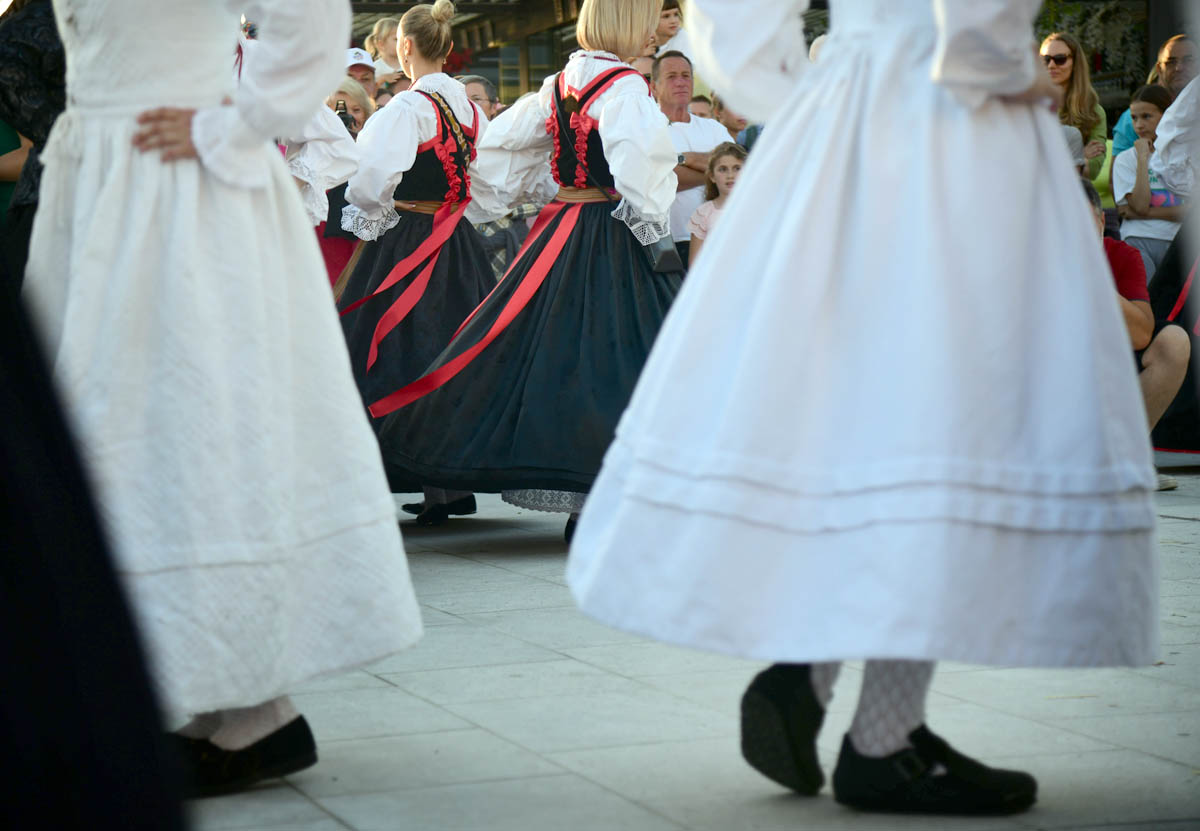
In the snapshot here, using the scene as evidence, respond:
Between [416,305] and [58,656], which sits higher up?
[58,656]

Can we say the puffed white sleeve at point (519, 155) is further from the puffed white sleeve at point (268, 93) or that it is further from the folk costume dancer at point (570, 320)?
the puffed white sleeve at point (268, 93)

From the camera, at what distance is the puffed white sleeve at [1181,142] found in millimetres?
7816

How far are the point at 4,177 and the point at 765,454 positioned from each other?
2457 millimetres

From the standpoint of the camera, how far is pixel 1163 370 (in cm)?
684

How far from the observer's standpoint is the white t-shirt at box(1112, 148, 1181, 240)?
835 centimetres

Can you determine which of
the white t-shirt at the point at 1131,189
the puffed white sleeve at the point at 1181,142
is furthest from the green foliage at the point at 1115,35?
the puffed white sleeve at the point at 1181,142

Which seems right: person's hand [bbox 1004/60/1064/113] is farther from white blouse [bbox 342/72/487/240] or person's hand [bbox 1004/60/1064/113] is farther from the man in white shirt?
the man in white shirt

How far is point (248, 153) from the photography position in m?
2.74

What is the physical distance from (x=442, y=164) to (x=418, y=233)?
0.93 ft

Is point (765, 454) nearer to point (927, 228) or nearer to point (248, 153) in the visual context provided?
point (927, 228)

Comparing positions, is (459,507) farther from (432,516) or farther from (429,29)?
(429,29)

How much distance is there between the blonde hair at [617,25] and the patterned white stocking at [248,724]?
3.26m

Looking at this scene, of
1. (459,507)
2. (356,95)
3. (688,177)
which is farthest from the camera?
(356,95)

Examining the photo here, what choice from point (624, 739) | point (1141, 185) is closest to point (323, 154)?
point (624, 739)
